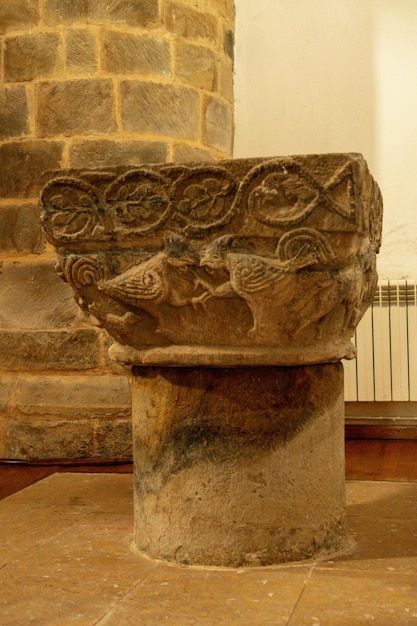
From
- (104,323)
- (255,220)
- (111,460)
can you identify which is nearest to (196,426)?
(104,323)

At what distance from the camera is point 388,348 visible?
5398 millimetres

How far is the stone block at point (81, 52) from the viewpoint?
4.73m

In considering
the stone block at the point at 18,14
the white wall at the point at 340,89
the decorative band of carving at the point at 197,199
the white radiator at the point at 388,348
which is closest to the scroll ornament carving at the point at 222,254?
the decorative band of carving at the point at 197,199

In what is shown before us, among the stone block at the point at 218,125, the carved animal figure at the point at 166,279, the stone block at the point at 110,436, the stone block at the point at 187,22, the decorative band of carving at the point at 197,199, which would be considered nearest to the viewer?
the decorative band of carving at the point at 197,199

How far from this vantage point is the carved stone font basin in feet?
7.36

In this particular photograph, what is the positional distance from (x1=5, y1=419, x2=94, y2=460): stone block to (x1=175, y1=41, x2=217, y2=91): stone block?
2031mm

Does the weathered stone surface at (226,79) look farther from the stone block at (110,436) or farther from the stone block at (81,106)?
the stone block at (110,436)

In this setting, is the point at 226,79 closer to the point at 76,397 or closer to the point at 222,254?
the point at 76,397

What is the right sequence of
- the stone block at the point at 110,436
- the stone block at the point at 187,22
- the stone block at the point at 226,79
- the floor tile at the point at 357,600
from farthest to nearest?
the stone block at the point at 226,79, the stone block at the point at 187,22, the stone block at the point at 110,436, the floor tile at the point at 357,600

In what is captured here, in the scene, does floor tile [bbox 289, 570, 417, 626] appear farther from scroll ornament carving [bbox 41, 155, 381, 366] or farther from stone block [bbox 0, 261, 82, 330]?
stone block [bbox 0, 261, 82, 330]

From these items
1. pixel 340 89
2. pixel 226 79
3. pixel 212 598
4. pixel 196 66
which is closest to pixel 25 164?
pixel 196 66

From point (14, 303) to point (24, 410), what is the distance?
0.59m

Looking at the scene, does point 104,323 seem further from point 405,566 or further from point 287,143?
point 287,143

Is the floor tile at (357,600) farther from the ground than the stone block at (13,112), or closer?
closer
